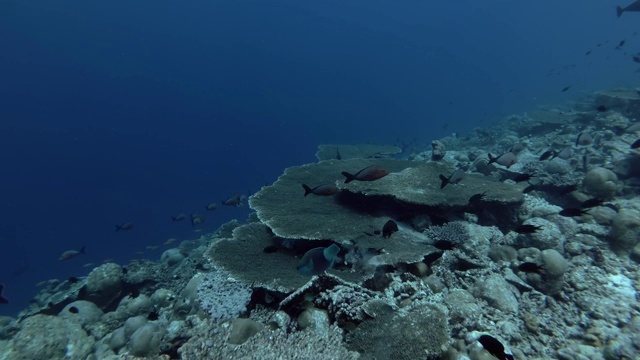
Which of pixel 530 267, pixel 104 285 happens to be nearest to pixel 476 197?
pixel 530 267

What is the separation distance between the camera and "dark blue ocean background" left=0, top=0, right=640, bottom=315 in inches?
2906

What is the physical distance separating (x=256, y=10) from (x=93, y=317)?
572ft

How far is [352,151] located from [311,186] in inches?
312

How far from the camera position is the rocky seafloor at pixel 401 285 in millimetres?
3822

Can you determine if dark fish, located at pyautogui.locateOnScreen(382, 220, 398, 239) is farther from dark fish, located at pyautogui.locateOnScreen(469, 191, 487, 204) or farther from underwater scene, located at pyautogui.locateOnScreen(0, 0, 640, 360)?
dark fish, located at pyautogui.locateOnScreen(469, 191, 487, 204)

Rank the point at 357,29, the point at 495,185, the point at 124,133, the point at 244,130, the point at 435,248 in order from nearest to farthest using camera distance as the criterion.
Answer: the point at 435,248 → the point at 495,185 → the point at 124,133 → the point at 244,130 → the point at 357,29

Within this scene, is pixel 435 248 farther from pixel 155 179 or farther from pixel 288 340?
pixel 155 179

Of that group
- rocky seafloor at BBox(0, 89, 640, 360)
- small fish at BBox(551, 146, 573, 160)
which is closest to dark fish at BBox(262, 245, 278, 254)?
rocky seafloor at BBox(0, 89, 640, 360)

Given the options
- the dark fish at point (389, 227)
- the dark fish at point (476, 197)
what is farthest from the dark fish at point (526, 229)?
the dark fish at point (389, 227)

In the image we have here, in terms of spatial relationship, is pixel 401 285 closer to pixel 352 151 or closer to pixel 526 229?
pixel 526 229

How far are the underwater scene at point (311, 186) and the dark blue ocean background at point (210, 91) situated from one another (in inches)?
32.3

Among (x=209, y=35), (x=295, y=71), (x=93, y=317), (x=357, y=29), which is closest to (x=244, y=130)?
(x=295, y=71)

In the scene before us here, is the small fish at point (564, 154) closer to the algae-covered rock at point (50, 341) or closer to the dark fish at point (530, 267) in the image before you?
the dark fish at point (530, 267)

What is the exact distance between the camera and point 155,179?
95062 millimetres
